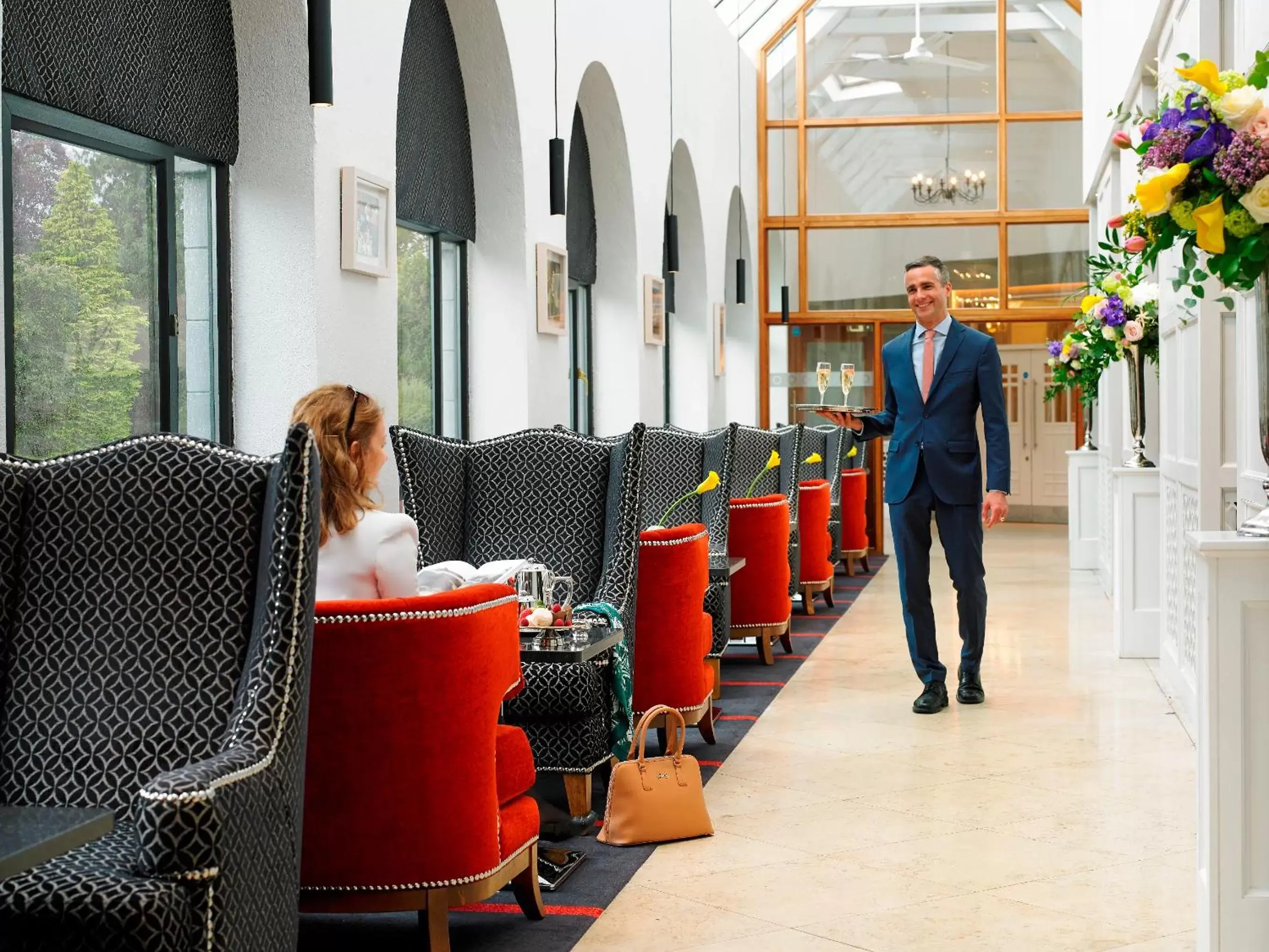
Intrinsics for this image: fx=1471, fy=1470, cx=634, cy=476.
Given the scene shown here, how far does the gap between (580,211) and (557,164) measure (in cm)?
220

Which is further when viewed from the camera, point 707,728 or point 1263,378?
point 707,728

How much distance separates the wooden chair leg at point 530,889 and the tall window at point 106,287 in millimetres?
1829

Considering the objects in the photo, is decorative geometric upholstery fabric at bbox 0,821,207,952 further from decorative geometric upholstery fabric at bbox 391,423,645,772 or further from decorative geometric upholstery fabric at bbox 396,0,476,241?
decorative geometric upholstery fabric at bbox 396,0,476,241

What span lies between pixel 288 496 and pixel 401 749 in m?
0.67

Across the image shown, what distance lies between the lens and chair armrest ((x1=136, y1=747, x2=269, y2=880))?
211 cm

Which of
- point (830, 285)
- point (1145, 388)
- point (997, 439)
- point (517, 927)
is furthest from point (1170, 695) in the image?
point (830, 285)

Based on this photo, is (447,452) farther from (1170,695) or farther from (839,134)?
(839,134)

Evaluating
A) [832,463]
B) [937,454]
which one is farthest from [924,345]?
[832,463]

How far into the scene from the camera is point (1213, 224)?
291cm

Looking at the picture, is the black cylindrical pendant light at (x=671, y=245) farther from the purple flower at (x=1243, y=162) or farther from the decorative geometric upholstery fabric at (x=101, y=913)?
the decorative geometric upholstery fabric at (x=101, y=913)

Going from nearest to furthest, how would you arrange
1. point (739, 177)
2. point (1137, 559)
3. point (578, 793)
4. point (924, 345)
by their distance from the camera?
point (578, 793) → point (924, 345) → point (1137, 559) → point (739, 177)

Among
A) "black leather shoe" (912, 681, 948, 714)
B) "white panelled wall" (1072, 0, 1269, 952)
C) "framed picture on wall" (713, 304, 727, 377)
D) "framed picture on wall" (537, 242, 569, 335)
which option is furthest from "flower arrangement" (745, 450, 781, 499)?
"framed picture on wall" (713, 304, 727, 377)

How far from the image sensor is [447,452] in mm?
4621

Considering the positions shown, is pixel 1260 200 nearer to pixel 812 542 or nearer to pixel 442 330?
pixel 442 330
